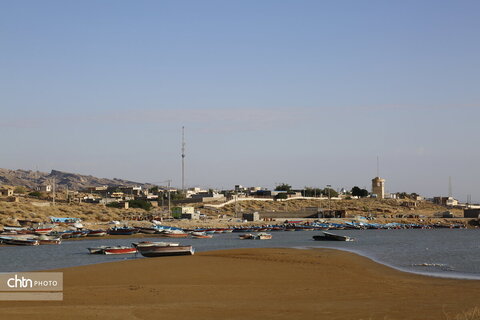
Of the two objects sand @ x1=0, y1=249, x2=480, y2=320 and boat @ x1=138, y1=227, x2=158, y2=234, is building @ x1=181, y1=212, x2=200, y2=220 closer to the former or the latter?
boat @ x1=138, y1=227, x2=158, y2=234

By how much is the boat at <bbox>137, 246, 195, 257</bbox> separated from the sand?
707 cm

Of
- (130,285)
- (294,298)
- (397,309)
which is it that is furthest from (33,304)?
(397,309)

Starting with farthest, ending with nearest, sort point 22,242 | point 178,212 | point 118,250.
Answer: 1. point 178,212
2. point 22,242
3. point 118,250

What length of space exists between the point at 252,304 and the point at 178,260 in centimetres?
2139

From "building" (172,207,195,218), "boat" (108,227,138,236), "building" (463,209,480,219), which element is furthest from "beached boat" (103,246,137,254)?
"building" (463,209,480,219)

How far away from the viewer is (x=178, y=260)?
4619 cm

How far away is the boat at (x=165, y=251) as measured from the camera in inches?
2000

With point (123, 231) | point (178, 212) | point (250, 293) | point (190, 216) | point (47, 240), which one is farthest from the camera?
point (190, 216)

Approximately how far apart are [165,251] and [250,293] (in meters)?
23.0

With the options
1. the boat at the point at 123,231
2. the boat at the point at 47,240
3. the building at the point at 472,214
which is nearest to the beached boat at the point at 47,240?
the boat at the point at 47,240

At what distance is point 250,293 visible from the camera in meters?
28.9

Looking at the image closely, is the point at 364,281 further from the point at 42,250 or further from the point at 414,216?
the point at 414,216

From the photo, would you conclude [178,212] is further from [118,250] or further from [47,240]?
[118,250]

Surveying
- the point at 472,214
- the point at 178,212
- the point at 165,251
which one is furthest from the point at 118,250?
the point at 472,214
